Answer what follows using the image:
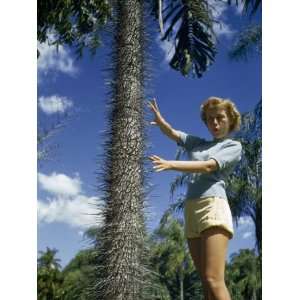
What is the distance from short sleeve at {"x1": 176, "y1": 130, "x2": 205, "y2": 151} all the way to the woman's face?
7cm

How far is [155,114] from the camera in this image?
2631 millimetres

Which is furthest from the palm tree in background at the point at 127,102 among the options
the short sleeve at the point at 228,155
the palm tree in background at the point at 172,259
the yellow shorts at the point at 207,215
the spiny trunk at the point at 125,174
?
the short sleeve at the point at 228,155

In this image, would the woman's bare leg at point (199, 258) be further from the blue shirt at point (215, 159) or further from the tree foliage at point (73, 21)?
the tree foliage at point (73, 21)

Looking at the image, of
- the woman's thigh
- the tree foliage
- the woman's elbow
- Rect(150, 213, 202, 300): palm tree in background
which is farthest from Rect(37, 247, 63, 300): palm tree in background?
the tree foliage

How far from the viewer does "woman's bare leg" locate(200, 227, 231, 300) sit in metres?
2.36

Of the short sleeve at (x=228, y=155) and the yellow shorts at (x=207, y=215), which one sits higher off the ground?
the short sleeve at (x=228, y=155)

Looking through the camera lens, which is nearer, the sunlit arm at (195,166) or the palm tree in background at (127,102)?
the sunlit arm at (195,166)

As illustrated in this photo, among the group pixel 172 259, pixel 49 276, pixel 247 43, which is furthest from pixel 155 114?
→ pixel 49 276

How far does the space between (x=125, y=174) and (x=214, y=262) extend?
1.64 feet

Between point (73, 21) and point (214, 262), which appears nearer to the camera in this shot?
point (214, 262)

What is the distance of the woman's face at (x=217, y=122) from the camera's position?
2523 mm

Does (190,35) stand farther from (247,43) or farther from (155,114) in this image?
(155,114)

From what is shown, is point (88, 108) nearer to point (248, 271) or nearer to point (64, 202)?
point (64, 202)

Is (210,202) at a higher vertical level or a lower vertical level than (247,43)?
lower
